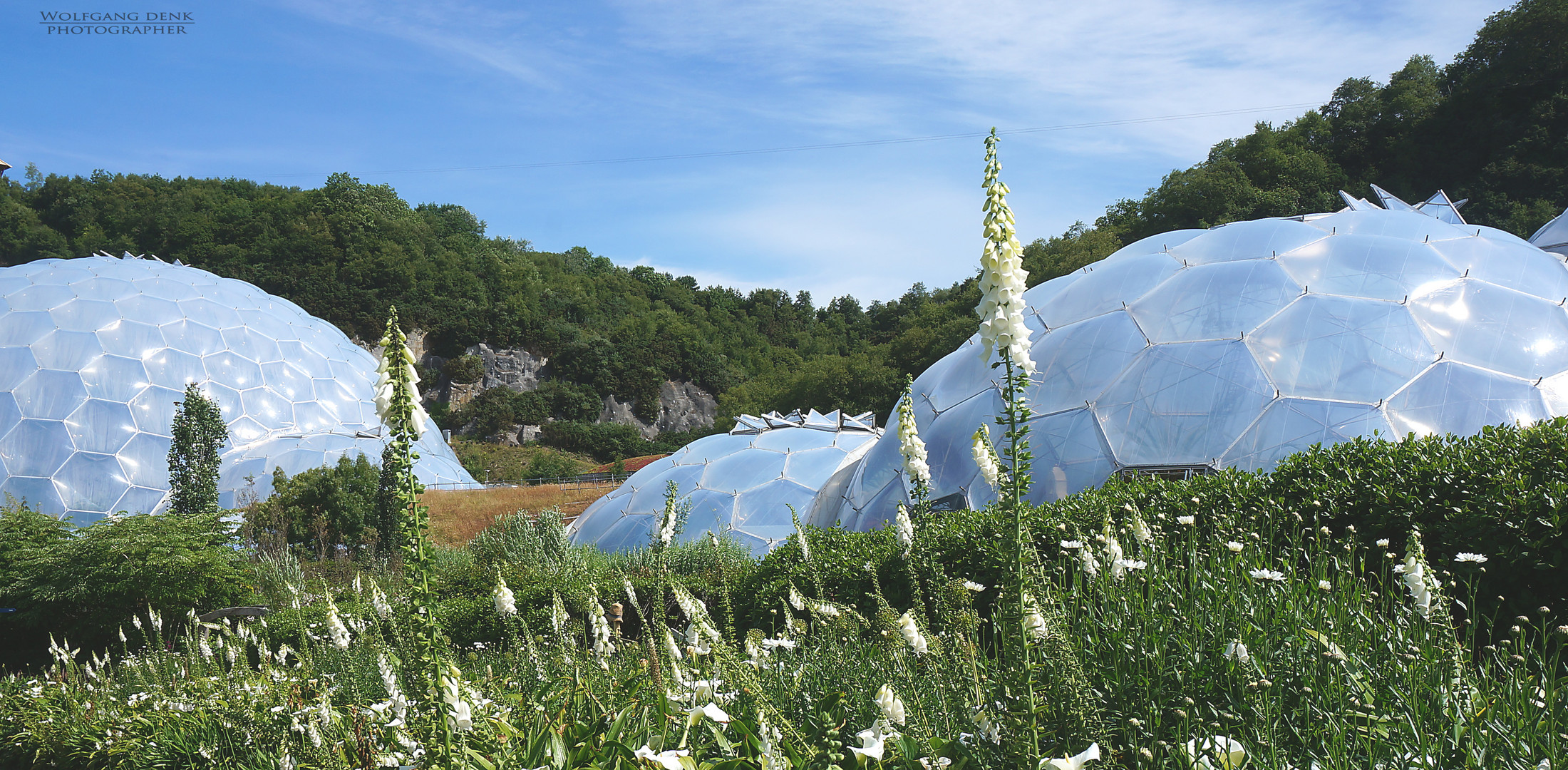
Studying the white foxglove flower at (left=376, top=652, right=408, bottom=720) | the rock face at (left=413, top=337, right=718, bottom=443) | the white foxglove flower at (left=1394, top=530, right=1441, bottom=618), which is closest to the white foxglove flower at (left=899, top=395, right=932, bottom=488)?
the white foxglove flower at (left=1394, top=530, right=1441, bottom=618)

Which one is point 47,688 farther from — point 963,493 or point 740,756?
point 963,493

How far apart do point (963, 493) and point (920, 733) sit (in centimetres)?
753

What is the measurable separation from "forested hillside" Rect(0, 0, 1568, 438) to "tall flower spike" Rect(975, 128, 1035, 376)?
3341cm

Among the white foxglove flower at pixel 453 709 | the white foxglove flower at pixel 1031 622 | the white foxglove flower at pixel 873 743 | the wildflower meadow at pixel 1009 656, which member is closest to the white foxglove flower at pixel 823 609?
the wildflower meadow at pixel 1009 656

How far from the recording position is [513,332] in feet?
222

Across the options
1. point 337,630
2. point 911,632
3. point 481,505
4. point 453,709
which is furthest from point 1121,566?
point 481,505

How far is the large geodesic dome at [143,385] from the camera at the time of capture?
24.4 metres

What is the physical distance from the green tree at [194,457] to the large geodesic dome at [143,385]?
525 cm

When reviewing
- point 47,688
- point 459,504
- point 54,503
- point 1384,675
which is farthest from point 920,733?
point 54,503

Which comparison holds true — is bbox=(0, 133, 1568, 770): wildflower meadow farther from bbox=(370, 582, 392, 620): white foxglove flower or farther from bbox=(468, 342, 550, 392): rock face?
bbox=(468, 342, 550, 392): rock face

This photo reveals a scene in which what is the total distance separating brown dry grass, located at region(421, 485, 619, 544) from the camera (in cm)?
2430

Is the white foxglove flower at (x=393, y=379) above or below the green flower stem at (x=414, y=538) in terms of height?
above

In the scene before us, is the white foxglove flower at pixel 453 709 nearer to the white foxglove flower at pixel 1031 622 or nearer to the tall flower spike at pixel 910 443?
the white foxglove flower at pixel 1031 622

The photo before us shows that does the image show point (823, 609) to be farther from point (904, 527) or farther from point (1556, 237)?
point (1556, 237)
